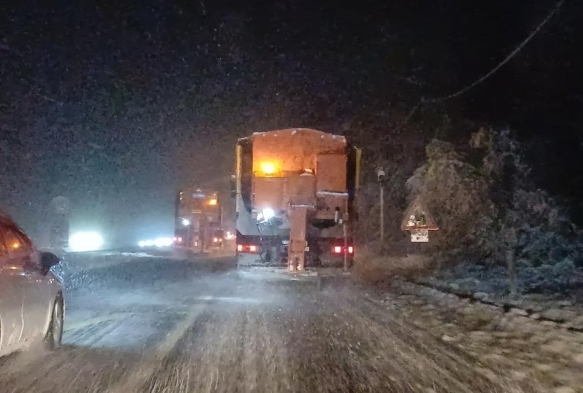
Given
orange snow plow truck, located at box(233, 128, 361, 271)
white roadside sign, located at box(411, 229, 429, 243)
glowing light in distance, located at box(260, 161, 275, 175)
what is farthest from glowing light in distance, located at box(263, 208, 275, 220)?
white roadside sign, located at box(411, 229, 429, 243)

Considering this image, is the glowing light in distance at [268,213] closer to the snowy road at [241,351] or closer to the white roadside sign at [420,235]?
the snowy road at [241,351]

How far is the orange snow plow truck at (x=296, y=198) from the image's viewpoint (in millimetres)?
21531

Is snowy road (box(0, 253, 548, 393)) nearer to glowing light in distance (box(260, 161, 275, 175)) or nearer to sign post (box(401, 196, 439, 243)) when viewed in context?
sign post (box(401, 196, 439, 243))

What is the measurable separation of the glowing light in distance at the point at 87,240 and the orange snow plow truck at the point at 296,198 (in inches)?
1562

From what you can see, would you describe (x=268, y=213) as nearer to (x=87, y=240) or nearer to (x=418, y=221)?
(x=418, y=221)

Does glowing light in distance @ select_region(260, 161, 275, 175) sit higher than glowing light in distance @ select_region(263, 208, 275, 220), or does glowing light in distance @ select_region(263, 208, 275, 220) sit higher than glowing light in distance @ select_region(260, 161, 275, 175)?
glowing light in distance @ select_region(260, 161, 275, 175)

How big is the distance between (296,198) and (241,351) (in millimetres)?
11027

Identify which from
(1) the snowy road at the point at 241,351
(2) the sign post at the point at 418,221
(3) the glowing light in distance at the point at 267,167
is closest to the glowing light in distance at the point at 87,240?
(3) the glowing light in distance at the point at 267,167

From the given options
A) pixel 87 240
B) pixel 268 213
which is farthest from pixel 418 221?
pixel 87 240

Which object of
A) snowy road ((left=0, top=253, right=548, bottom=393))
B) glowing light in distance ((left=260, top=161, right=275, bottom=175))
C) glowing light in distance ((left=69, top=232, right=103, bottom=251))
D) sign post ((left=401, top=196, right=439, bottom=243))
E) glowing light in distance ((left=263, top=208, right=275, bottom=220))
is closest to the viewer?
snowy road ((left=0, top=253, right=548, bottom=393))

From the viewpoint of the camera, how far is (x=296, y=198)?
2142 centimetres

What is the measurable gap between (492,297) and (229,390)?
10.7m

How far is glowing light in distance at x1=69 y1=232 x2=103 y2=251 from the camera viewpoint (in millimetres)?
61206

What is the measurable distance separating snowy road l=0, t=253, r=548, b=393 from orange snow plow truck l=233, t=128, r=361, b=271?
326 cm
